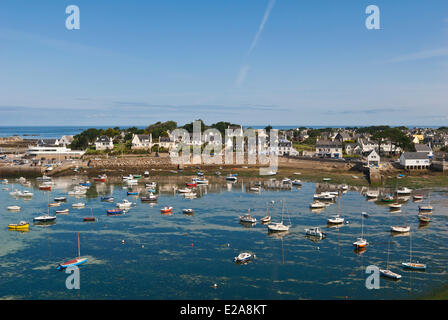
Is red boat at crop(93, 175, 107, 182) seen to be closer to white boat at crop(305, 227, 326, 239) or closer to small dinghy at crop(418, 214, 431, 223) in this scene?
white boat at crop(305, 227, 326, 239)

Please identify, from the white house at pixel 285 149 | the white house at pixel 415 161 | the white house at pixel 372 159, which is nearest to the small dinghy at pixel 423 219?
the white house at pixel 372 159

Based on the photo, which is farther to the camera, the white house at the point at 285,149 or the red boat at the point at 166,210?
the white house at the point at 285,149

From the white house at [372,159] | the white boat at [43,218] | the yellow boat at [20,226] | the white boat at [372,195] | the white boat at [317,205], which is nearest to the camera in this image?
the yellow boat at [20,226]

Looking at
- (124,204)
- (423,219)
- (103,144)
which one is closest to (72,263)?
(124,204)

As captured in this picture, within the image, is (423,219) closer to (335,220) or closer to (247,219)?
(335,220)

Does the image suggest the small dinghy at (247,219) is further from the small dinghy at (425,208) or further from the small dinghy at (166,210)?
the small dinghy at (425,208)

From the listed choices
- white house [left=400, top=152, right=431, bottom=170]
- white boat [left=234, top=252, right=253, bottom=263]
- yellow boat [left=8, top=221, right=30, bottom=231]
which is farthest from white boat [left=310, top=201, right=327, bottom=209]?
white house [left=400, top=152, right=431, bottom=170]
